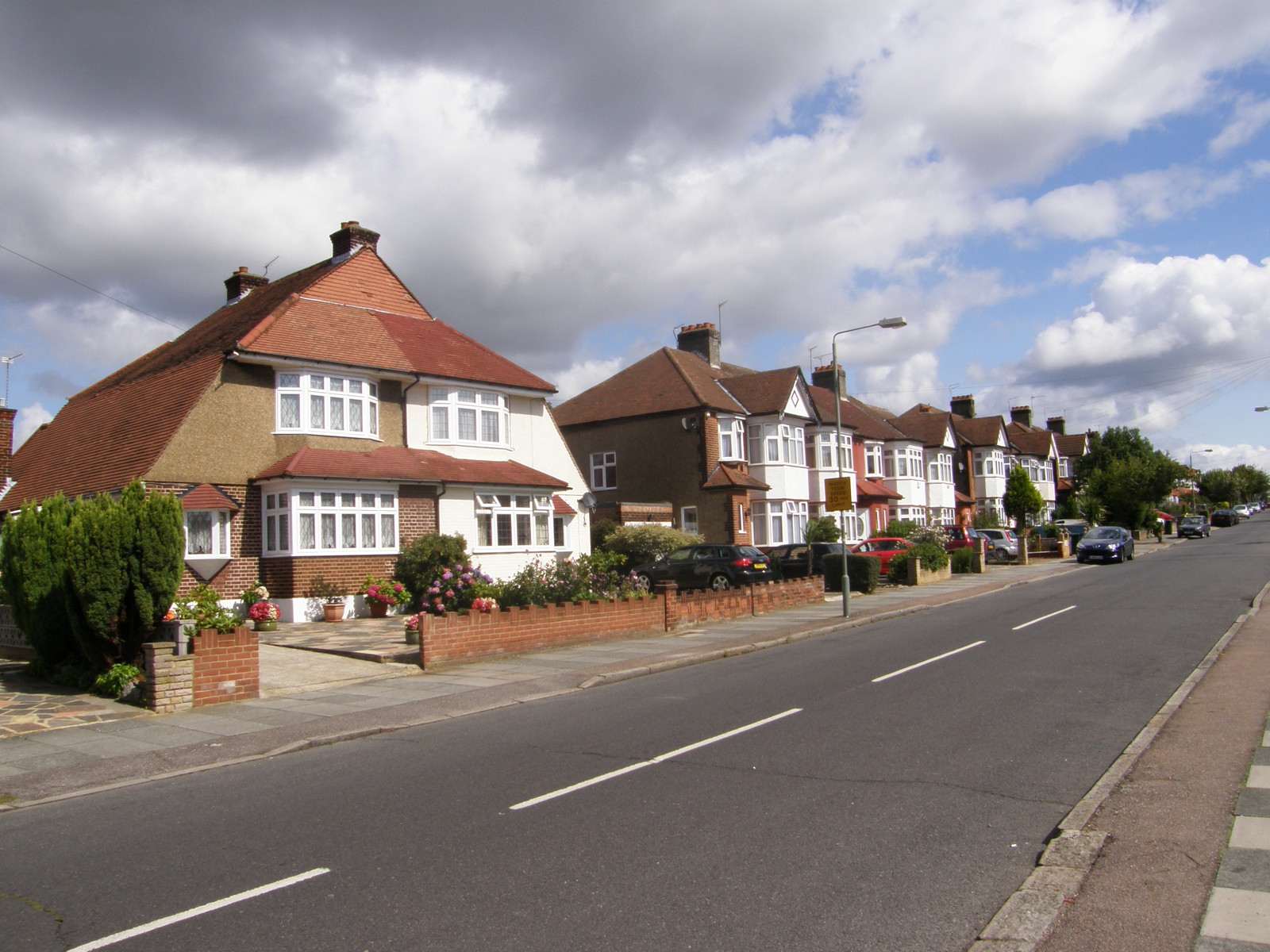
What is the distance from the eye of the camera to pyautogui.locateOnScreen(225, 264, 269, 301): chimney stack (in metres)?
31.4

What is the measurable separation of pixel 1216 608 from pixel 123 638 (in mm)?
20081

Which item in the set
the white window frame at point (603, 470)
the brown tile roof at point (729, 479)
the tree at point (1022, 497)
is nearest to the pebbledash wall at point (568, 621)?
the brown tile roof at point (729, 479)

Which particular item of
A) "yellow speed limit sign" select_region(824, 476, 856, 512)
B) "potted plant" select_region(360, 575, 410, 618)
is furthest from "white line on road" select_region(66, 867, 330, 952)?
"potted plant" select_region(360, 575, 410, 618)

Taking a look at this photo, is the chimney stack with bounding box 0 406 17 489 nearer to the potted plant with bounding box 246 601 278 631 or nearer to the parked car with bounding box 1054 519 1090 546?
the potted plant with bounding box 246 601 278 631

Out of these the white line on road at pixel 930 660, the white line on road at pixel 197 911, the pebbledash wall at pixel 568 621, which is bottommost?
the white line on road at pixel 930 660

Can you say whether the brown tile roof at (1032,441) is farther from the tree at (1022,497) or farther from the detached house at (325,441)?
the detached house at (325,441)

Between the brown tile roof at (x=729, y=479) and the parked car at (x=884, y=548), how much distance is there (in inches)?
192

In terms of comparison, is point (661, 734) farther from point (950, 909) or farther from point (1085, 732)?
point (950, 909)

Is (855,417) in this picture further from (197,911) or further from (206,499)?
(197,911)

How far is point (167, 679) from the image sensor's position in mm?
10969

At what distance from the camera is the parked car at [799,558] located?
97.8 ft

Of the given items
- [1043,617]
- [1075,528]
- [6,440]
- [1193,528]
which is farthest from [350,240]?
[1193,528]

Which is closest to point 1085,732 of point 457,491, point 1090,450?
point 457,491

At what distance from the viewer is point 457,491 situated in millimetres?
24719
